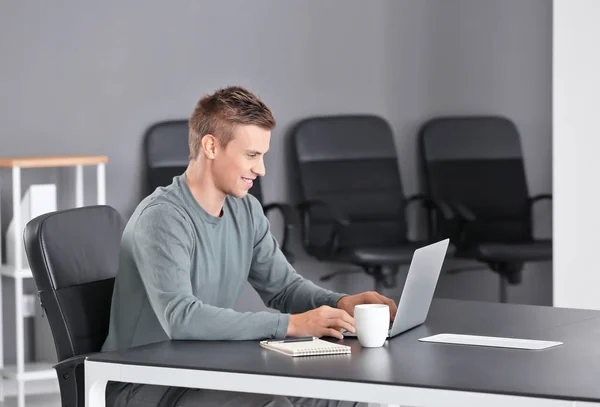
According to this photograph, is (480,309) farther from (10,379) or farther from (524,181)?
(524,181)

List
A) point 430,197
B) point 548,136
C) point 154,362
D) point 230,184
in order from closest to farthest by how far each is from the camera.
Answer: point 154,362 < point 230,184 < point 430,197 < point 548,136

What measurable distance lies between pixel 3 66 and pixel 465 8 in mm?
2456

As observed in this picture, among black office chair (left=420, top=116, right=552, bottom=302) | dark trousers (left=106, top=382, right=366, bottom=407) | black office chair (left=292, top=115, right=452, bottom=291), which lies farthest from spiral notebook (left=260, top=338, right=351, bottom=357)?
black office chair (left=420, top=116, right=552, bottom=302)

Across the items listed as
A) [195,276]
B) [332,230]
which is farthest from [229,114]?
[332,230]

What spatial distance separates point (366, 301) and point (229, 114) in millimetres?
543

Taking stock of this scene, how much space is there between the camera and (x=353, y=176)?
18.0ft

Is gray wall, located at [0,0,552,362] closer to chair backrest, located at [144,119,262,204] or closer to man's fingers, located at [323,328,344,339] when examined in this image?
chair backrest, located at [144,119,262,204]

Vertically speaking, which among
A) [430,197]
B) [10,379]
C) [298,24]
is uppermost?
[298,24]

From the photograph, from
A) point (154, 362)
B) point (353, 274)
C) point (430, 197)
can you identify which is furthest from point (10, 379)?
point (154, 362)

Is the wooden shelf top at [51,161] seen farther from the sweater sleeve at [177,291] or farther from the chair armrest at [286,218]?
the sweater sleeve at [177,291]

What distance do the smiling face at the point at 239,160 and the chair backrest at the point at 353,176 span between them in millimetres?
2751

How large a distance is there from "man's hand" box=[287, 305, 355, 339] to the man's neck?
42cm

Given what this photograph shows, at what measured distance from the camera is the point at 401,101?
229 inches

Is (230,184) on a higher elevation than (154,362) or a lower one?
higher
